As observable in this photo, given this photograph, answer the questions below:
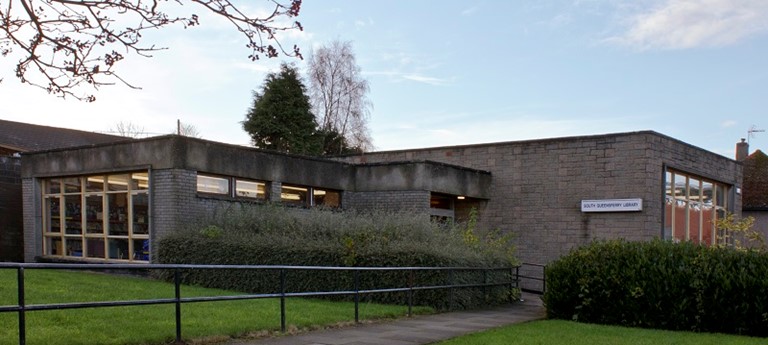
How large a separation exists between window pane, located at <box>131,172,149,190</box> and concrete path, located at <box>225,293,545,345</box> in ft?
28.0

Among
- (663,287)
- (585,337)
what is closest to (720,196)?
(663,287)

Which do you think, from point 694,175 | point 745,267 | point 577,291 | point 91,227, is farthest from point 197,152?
point 694,175

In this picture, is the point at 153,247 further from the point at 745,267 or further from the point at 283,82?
the point at 283,82

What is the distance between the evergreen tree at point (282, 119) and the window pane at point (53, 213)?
71.5 ft

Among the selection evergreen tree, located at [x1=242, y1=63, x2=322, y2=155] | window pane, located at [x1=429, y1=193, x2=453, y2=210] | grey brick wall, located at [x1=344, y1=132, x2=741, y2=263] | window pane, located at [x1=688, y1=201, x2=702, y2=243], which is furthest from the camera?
evergreen tree, located at [x1=242, y1=63, x2=322, y2=155]

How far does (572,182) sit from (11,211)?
1702 cm

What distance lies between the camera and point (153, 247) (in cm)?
1625

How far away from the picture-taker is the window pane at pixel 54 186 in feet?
61.9

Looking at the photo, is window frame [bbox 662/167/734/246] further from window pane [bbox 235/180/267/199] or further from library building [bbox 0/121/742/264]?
window pane [bbox 235/180/267/199]

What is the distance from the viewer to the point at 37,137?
3216cm

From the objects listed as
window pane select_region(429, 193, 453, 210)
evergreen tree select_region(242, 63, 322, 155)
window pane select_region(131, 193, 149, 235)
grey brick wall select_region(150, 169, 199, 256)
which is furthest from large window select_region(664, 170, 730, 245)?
evergreen tree select_region(242, 63, 322, 155)

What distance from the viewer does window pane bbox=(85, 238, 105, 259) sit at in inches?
699

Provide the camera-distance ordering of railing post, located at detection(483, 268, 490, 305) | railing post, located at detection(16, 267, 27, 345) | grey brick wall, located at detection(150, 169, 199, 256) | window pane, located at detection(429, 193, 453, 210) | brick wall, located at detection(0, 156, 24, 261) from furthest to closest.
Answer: window pane, located at detection(429, 193, 453, 210) → brick wall, located at detection(0, 156, 24, 261) → grey brick wall, located at detection(150, 169, 199, 256) → railing post, located at detection(483, 268, 490, 305) → railing post, located at detection(16, 267, 27, 345)

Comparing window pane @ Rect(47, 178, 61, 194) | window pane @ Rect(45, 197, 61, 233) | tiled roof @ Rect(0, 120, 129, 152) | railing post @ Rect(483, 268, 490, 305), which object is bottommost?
railing post @ Rect(483, 268, 490, 305)
